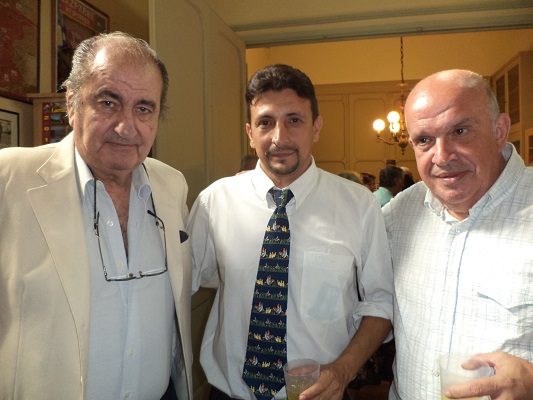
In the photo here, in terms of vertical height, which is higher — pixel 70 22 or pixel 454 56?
pixel 454 56

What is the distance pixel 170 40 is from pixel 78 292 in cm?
177

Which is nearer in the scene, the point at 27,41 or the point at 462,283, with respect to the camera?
the point at 462,283

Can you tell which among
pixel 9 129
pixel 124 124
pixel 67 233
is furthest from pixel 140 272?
pixel 9 129

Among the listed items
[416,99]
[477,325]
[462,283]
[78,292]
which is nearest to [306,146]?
[416,99]

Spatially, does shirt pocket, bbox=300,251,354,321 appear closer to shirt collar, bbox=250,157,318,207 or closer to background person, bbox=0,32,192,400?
shirt collar, bbox=250,157,318,207

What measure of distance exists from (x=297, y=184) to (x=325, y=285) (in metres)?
0.42

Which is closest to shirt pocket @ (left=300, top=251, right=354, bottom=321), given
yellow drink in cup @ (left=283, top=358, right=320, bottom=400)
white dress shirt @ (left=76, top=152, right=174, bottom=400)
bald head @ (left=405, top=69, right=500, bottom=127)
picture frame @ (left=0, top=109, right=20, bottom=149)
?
yellow drink in cup @ (left=283, top=358, right=320, bottom=400)

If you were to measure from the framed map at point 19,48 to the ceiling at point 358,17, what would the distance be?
1.89 metres

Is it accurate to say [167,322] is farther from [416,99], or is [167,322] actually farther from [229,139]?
[229,139]

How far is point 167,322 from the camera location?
1.56m

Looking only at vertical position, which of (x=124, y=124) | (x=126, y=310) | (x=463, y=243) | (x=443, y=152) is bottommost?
(x=126, y=310)

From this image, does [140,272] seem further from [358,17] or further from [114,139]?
[358,17]

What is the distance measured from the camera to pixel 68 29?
270 cm

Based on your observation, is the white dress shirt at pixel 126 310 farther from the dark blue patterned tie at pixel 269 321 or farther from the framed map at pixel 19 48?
the framed map at pixel 19 48
